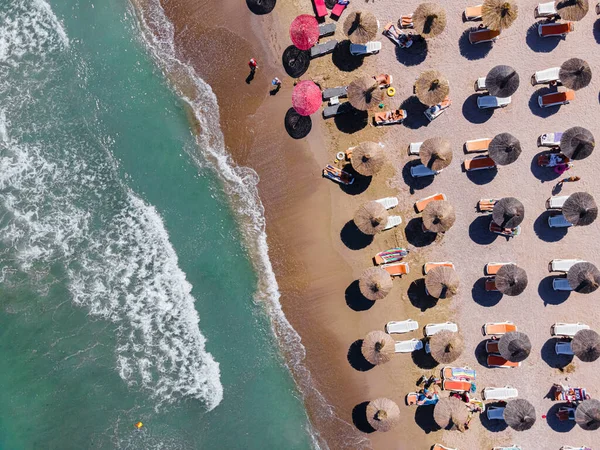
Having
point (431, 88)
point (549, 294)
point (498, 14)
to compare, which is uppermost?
point (498, 14)

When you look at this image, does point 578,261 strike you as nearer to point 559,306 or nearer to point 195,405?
point 559,306

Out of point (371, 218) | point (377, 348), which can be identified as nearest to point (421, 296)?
point (377, 348)

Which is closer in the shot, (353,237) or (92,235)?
(353,237)

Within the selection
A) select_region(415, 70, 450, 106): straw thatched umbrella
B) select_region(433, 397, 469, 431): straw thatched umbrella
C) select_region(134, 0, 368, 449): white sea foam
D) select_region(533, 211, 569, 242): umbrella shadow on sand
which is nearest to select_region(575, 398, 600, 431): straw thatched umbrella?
select_region(433, 397, 469, 431): straw thatched umbrella

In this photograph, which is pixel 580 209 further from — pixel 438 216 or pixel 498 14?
pixel 498 14

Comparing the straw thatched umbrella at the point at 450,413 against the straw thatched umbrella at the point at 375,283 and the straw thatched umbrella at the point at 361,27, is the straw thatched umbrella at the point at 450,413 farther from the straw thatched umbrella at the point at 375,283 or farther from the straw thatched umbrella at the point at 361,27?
the straw thatched umbrella at the point at 361,27

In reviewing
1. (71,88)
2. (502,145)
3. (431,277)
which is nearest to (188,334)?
(431,277)
